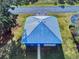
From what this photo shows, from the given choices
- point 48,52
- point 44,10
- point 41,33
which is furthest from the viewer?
point 44,10

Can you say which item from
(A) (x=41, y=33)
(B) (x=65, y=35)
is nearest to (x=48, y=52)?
(A) (x=41, y=33)

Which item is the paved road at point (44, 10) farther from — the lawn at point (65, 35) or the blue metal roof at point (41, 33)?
the blue metal roof at point (41, 33)

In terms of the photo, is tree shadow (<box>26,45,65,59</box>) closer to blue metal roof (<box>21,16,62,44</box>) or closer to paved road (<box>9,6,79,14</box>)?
blue metal roof (<box>21,16,62,44</box>)

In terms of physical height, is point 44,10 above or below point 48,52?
above

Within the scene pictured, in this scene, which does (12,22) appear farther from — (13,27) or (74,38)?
(74,38)

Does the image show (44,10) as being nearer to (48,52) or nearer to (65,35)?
(65,35)

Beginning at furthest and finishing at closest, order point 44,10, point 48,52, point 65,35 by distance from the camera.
→ point 44,10 < point 65,35 < point 48,52

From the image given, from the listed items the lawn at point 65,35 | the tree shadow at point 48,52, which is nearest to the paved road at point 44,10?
the lawn at point 65,35

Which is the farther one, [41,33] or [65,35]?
[65,35]

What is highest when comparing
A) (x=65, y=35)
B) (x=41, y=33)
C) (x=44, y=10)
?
(x=41, y=33)
